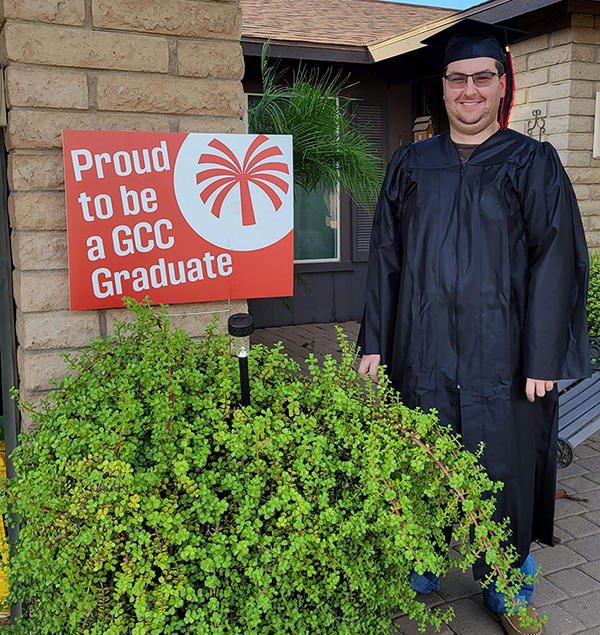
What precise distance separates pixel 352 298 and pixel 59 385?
6.75 metres

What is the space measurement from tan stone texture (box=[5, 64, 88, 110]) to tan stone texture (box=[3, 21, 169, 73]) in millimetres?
27

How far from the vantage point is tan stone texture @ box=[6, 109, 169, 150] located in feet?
6.34

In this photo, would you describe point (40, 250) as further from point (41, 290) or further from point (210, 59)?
point (210, 59)

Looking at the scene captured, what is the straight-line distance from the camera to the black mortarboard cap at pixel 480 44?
7.73 ft

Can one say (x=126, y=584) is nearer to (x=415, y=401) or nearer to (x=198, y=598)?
(x=198, y=598)

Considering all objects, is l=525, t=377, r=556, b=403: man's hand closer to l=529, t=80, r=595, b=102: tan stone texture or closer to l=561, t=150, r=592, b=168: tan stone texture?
l=561, t=150, r=592, b=168: tan stone texture

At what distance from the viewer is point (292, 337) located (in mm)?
7398

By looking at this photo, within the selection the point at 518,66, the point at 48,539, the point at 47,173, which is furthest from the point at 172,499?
the point at 518,66

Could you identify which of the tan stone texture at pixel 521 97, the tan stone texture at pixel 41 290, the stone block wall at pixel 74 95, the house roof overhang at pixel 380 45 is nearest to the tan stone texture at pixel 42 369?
the stone block wall at pixel 74 95

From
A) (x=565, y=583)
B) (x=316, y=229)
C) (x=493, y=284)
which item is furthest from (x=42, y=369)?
(x=316, y=229)

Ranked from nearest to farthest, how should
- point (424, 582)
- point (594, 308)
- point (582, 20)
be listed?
point (424, 582) → point (594, 308) → point (582, 20)

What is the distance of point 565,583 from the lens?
2736 millimetres

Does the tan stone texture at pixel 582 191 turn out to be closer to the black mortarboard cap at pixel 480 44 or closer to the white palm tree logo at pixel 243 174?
the black mortarboard cap at pixel 480 44

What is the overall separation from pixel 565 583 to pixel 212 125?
2256 millimetres
